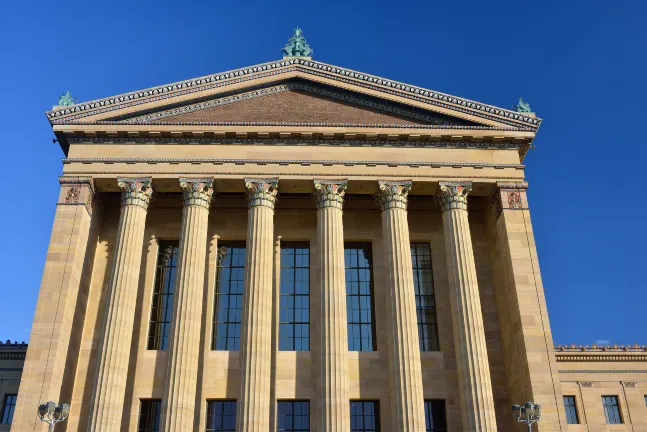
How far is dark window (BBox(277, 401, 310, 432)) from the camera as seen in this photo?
103 feet

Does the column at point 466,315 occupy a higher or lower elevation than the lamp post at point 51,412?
higher

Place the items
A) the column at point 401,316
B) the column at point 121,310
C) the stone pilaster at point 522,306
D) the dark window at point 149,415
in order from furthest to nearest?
the dark window at point 149,415 → the stone pilaster at point 522,306 → the column at point 401,316 → the column at point 121,310

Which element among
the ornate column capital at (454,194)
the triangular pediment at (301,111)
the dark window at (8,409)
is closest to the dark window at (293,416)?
the ornate column capital at (454,194)

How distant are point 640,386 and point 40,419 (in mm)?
30489

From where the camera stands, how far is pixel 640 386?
37500 mm

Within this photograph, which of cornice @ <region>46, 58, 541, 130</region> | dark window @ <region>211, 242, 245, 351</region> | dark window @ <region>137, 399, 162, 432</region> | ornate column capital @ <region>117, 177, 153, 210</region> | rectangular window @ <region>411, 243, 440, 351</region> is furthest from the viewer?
cornice @ <region>46, 58, 541, 130</region>

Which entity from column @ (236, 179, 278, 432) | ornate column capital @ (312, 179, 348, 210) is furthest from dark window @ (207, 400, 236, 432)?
ornate column capital @ (312, 179, 348, 210)

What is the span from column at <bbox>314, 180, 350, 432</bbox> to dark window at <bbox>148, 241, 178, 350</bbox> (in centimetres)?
747

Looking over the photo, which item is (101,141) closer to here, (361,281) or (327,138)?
(327,138)

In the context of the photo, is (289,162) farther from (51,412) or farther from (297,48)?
(51,412)

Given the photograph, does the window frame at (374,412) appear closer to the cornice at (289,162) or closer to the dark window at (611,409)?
the cornice at (289,162)

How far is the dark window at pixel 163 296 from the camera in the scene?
33.5 meters

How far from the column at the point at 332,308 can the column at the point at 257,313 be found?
7.90 ft

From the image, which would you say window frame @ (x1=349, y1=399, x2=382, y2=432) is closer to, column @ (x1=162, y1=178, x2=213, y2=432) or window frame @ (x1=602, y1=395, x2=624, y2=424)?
column @ (x1=162, y1=178, x2=213, y2=432)
